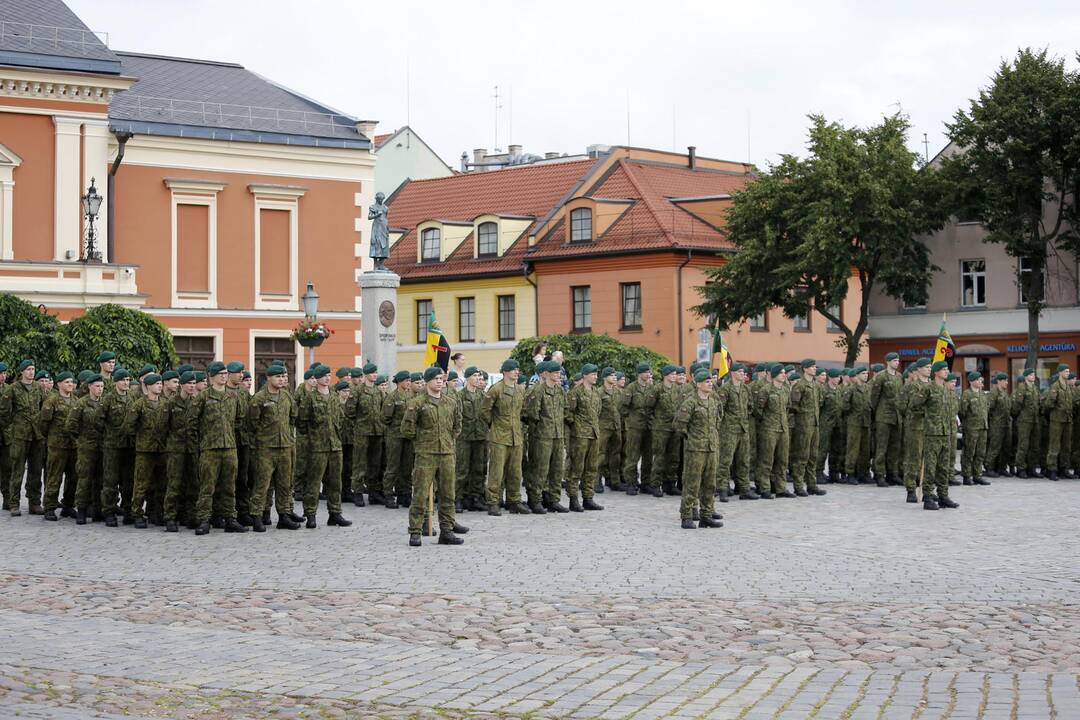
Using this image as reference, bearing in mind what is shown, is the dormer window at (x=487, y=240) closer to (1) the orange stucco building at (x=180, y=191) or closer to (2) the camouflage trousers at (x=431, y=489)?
(1) the orange stucco building at (x=180, y=191)

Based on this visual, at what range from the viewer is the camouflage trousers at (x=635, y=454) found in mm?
22391

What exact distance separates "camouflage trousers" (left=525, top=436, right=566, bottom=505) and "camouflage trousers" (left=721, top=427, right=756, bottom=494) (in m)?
2.34

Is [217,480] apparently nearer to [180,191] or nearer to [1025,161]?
[180,191]

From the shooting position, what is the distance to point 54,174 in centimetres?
3716

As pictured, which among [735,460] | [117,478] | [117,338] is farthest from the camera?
[117,338]

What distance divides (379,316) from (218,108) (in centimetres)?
1298

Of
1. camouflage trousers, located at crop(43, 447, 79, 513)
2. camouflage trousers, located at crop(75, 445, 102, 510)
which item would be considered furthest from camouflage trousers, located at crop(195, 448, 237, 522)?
camouflage trousers, located at crop(43, 447, 79, 513)

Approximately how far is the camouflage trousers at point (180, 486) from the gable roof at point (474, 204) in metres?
36.3

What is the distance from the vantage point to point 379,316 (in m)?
31.3

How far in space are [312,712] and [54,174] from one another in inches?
1249

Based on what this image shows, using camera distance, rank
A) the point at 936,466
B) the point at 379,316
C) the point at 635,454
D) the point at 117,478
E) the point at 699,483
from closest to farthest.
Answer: the point at 699,483
the point at 117,478
the point at 936,466
the point at 635,454
the point at 379,316

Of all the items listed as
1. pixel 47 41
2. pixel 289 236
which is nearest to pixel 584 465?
pixel 289 236

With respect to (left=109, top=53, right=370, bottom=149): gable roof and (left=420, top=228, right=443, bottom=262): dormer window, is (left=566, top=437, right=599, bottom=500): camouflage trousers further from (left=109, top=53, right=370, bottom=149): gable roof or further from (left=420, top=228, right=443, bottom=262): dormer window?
(left=420, top=228, right=443, bottom=262): dormer window

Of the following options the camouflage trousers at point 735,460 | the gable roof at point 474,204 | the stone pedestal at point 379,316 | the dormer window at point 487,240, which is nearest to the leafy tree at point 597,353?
the stone pedestal at point 379,316
